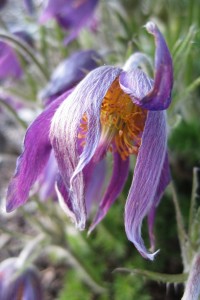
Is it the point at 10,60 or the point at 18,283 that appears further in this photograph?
the point at 10,60

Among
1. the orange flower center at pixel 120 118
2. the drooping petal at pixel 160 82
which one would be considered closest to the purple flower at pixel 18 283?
the orange flower center at pixel 120 118

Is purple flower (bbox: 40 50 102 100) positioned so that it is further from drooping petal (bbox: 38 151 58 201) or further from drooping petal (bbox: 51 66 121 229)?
drooping petal (bbox: 51 66 121 229)

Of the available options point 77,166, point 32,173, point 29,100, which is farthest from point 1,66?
point 77,166

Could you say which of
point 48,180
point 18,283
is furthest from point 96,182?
point 18,283

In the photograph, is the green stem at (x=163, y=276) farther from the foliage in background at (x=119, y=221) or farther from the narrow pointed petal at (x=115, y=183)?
the foliage in background at (x=119, y=221)

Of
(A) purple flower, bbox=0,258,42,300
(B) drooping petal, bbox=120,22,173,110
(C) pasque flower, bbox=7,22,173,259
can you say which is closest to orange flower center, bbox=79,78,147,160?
(C) pasque flower, bbox=7,22,173,259

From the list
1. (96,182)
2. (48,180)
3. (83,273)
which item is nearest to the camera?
(48,180)

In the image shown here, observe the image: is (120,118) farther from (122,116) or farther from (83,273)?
(83,273)

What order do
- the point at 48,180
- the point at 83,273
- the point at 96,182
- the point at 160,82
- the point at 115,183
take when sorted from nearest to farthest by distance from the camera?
the point at 160,82, the point at 115,183, the point at 48,180, the point at 96,182, the point at 83,273
